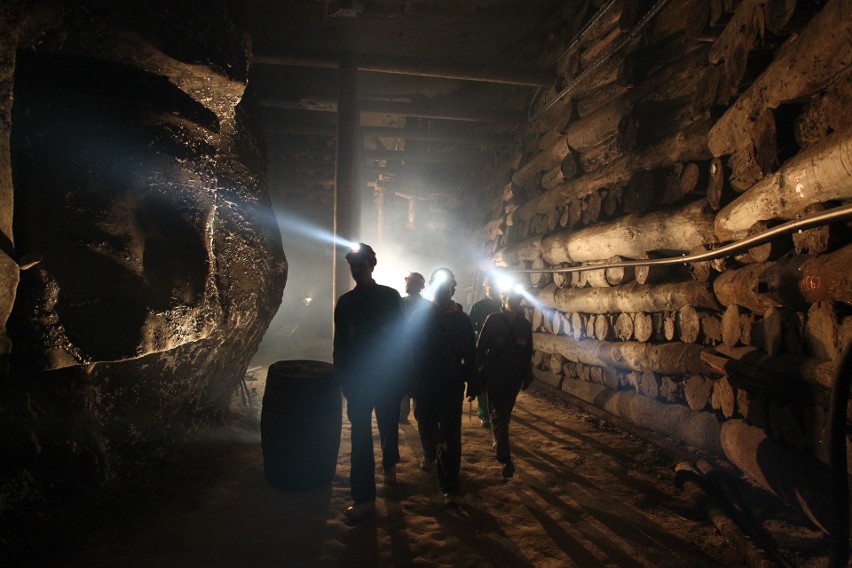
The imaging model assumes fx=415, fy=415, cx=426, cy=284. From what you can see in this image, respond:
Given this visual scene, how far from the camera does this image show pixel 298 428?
12.1ft

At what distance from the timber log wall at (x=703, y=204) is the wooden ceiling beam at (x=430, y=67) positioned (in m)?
0.55

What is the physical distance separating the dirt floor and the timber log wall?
854 mm

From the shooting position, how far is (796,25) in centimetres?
320

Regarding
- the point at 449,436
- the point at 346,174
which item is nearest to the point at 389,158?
the point at 346,174

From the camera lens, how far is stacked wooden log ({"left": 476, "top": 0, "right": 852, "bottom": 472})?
2.95 metres

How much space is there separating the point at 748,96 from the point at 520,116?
657 cm

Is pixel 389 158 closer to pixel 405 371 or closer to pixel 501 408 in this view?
pixel 501 408

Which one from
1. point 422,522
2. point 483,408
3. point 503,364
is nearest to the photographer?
point 422,522

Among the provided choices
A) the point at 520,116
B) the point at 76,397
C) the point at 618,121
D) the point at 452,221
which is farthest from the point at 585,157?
the point at 452,221

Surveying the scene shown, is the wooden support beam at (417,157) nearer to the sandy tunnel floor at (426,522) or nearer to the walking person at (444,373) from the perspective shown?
the walking person at (444,373)

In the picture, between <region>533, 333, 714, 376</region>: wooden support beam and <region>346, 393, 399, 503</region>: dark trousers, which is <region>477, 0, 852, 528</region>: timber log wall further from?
<region>346, 393, 399, 503</region>: dark trousers

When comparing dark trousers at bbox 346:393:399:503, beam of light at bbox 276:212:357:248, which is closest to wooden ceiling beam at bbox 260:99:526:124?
dark trousers at bbox 346:393:399:503

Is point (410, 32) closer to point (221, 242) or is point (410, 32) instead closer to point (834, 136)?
point (221, 242)

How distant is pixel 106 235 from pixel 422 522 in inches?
131
